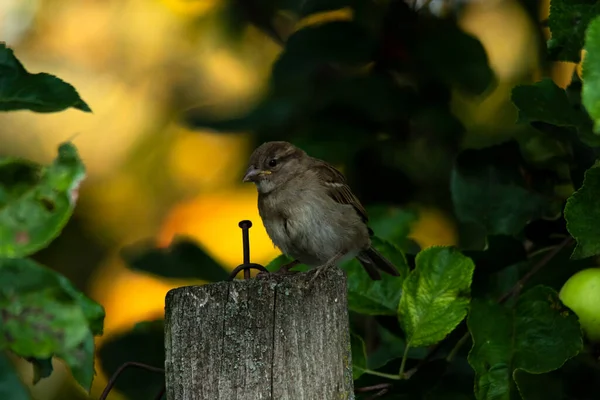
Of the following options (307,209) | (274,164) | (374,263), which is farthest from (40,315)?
(274,164)

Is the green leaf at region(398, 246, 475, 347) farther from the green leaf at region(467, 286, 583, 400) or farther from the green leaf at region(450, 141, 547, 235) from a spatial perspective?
the green leaf at region(450, 141, 547, 235)

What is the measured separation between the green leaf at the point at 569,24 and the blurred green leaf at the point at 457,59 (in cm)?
94

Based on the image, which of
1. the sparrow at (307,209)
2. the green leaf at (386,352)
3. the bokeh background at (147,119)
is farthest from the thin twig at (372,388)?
the bokeh background at (147,119)

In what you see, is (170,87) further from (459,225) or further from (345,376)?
(345,376)

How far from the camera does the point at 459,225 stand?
136 inches

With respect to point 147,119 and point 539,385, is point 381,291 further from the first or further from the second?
point 147,119

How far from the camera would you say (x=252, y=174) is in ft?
11.1

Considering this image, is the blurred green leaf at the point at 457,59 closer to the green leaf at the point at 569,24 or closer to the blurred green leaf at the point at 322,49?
the blurred green leaf at the point at 322,49

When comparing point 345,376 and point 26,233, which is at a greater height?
point 26,233

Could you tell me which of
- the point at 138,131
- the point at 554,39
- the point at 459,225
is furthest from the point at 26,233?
the point at 138,131

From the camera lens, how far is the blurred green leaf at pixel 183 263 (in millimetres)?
2914

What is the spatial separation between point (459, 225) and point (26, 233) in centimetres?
250

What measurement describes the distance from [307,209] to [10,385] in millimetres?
2168

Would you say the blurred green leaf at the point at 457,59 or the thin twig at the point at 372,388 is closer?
the thin twig at the point at 372,388
